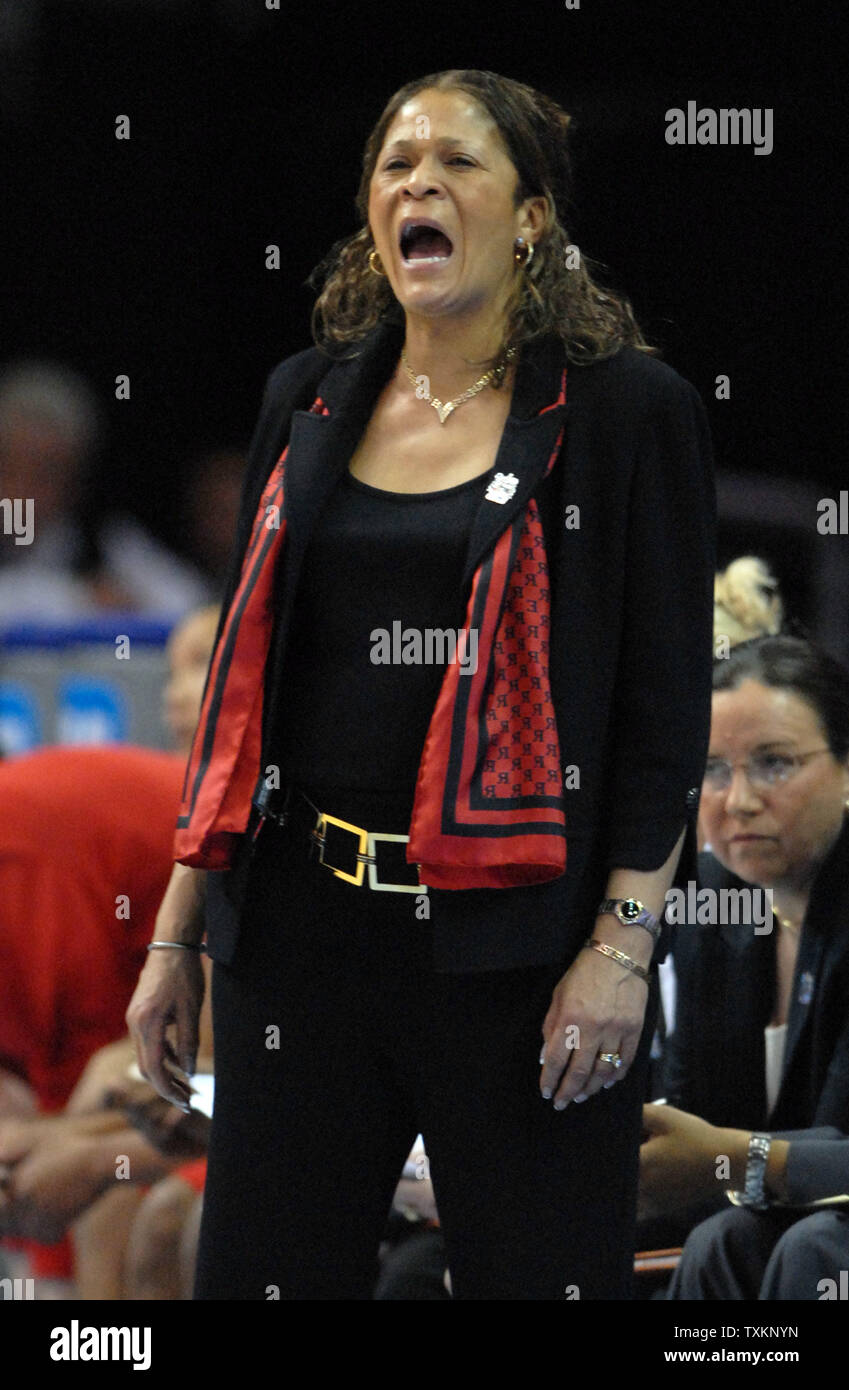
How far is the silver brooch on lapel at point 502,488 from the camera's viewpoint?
127cm

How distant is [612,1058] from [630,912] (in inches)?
4.3

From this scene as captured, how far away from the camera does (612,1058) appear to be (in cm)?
124

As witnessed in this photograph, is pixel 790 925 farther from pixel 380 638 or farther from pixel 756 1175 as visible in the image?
pixel 380 638

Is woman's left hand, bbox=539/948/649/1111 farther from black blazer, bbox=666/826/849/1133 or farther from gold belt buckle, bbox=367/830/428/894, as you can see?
black blazer, bbox=666/826/849/1133

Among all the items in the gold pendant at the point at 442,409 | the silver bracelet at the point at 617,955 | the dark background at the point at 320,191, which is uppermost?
the dark background at the point at 320,191

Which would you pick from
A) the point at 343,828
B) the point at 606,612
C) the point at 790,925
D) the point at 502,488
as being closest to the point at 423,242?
the point at 502,488

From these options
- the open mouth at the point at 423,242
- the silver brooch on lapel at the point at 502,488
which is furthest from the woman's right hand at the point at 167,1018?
the open mouth at the point at 423,242

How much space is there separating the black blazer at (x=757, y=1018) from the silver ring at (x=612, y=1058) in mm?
709

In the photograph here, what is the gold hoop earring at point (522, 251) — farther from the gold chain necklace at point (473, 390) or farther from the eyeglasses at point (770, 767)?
the eyeglasses at point (770, 767)

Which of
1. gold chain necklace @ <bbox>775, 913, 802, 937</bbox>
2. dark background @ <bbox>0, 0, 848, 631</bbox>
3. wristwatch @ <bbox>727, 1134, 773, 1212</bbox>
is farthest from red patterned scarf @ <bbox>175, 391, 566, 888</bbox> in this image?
dark background @ <bbox>0, 0, 848, 631</bbox>

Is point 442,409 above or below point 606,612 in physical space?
above

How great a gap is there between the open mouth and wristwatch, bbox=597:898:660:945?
537mm

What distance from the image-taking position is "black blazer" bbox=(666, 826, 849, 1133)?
1.89 m
